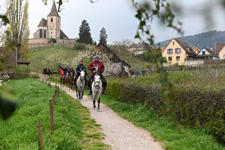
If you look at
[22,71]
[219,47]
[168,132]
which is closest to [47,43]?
[22,71]

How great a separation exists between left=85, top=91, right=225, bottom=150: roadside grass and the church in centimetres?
9089

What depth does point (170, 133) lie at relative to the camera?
24.6 feet

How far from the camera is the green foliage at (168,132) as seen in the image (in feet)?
20.5

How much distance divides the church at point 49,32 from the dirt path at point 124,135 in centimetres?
9096

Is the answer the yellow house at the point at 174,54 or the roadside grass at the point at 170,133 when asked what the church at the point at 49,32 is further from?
the yellow house at the point at 174,54

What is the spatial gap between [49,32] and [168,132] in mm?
107165

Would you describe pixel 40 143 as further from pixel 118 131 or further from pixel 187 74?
pixel 187 74

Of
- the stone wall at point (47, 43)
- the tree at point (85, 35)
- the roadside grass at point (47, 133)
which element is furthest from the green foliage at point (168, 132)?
the stone wall at point (47, 43)

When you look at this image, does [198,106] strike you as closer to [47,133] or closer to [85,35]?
[47,133]

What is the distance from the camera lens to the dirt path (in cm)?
670

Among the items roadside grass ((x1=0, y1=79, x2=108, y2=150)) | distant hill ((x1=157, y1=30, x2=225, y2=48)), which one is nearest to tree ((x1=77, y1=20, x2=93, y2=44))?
roadside grass ((x1=0, y1=79, x2=108, y2=150))

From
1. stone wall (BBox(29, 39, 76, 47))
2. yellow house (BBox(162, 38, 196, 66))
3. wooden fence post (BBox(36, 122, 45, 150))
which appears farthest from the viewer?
stone wall (BBox(29, 39, 76, 47))

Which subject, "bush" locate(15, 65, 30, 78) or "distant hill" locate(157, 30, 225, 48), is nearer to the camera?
"distant hill" locate(157, 30, 225, 48)

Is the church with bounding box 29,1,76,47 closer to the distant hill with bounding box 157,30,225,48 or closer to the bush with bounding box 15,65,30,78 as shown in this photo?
the bush with bounding box 15,65,30,78
